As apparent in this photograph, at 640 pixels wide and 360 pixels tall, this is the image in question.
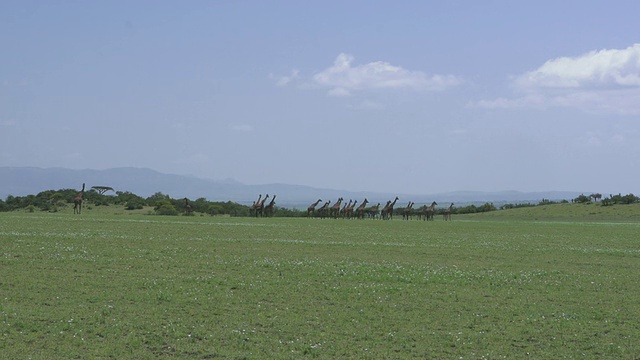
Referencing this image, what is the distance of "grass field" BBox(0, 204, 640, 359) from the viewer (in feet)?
36.7

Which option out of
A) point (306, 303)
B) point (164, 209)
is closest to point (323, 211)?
point (164, 209)

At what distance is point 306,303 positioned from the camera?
1459 cm

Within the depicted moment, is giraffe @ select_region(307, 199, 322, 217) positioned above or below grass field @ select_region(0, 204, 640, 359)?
above

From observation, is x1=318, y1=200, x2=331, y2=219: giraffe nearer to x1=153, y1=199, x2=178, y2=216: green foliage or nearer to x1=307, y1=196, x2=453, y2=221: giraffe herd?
x1=307, y1=196, x2=453, y2=221: giraffe herd

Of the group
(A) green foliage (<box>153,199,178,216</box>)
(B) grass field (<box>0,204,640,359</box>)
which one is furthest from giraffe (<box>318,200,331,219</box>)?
(B) grass field (<box>0,204,640,359</box>)

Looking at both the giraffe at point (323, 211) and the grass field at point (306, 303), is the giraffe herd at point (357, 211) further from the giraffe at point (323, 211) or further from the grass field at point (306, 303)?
the grass field at point (306, 303)

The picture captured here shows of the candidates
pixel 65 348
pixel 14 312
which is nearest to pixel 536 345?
pixel 65 348

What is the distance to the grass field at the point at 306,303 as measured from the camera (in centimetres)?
1119

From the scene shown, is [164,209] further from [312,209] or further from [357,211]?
[357,211]

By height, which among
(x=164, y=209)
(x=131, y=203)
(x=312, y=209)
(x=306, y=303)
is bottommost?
(x=306, y=303)

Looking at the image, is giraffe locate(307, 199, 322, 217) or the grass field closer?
the grass field

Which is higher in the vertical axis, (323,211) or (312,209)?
(312,209)

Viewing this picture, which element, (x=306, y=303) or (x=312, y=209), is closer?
(x=306, y=303)

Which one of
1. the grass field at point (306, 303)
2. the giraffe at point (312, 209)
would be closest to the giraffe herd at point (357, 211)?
the giraffe at point (312, 209)
